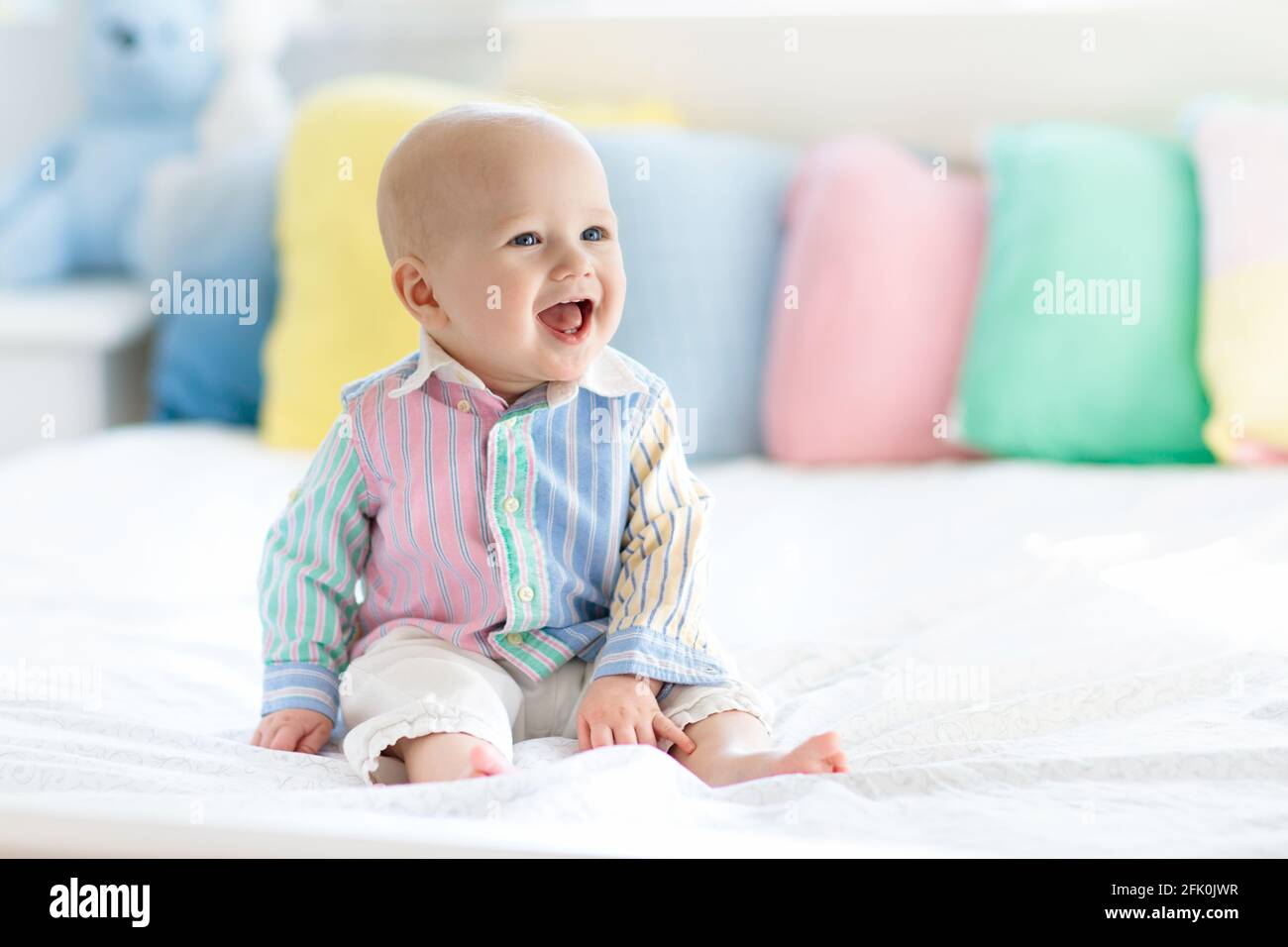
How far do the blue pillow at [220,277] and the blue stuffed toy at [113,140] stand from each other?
1.08 ft

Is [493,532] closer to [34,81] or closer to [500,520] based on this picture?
[500,520]

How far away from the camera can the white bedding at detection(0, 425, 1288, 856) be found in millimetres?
733

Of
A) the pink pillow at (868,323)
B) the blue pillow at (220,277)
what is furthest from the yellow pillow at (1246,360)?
the blue pillow at (220,277)

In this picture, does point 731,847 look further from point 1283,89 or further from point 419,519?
point 1283,89

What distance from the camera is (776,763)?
34.3 inches

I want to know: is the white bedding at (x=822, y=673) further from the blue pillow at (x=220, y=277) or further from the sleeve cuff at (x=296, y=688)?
the blue pillow at (x=220, y=277)

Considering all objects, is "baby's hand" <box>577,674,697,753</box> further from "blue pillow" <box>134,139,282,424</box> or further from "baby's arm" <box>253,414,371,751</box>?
"blue pillow" <box>134,139,282,424</box>

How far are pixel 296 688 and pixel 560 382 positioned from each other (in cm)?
28

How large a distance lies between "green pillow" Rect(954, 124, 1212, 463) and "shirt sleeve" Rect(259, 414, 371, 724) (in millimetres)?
996

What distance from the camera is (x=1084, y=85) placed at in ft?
6.78

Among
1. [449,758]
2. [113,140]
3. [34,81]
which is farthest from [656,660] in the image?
[34,81]

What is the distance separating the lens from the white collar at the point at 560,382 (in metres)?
0.99

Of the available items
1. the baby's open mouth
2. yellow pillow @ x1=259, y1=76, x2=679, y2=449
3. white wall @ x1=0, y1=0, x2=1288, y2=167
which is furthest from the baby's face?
white wall @ x1=0, y1=0, x2=1288, y2=167

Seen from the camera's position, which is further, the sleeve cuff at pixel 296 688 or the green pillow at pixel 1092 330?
the green pillow at pixel 1092 330
